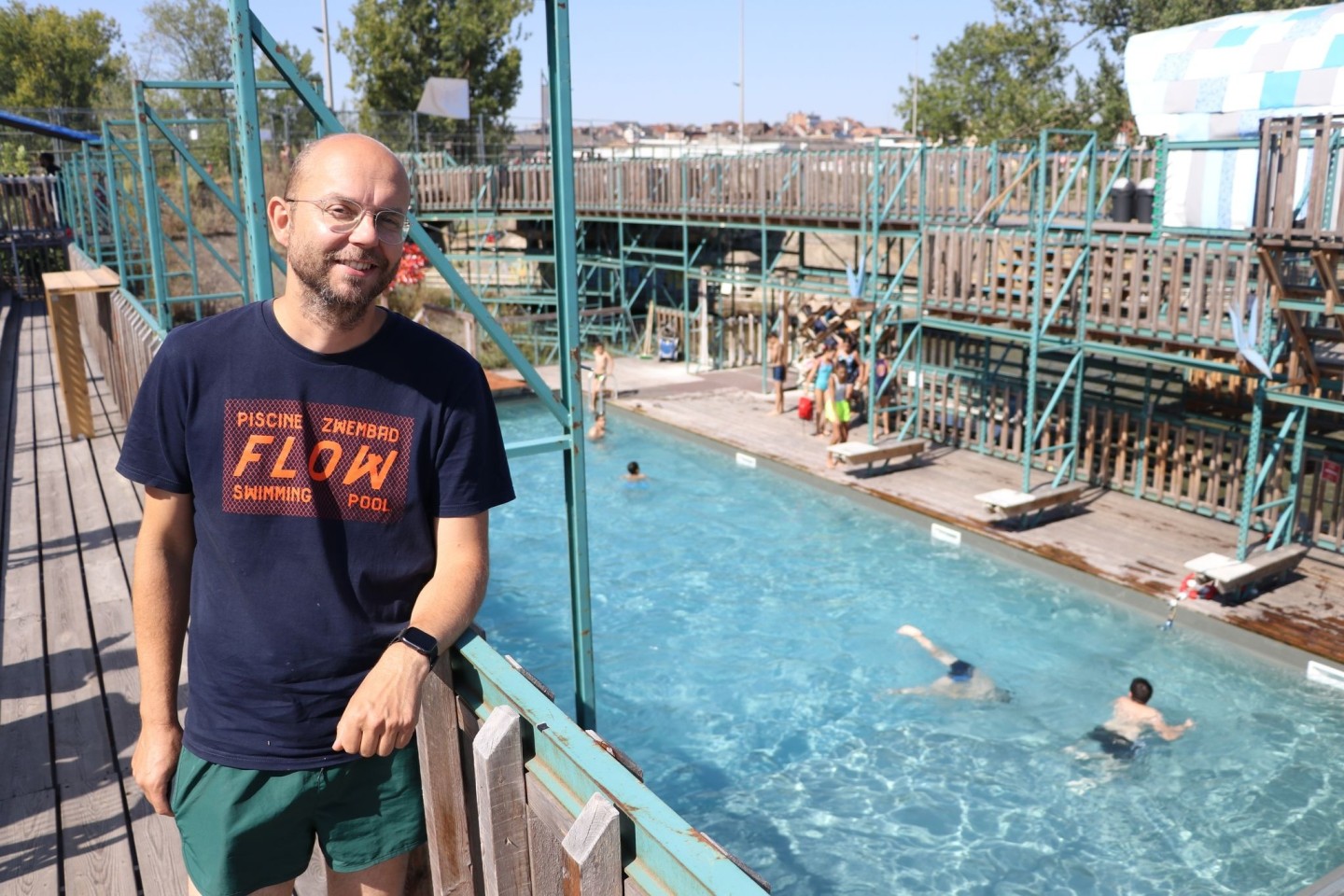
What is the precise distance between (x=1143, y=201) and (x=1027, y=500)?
18.7ft

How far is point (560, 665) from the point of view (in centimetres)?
1152

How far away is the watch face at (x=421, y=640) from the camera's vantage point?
208cm

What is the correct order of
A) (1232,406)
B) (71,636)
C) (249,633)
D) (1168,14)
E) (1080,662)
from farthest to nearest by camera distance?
(1168,14) → (1232,406) → (1080,662) → (71,636) → (249,633)

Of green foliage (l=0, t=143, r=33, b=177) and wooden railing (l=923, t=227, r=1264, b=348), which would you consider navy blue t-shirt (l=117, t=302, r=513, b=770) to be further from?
green foliage (l=0, t=143, r=33, b=177)

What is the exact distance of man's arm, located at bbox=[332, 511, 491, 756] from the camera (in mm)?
2049

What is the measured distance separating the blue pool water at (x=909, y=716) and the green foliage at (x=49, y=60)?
158ft

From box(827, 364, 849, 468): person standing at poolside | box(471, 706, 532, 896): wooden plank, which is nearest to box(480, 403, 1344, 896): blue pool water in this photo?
box(827, 364, 849, 468): person standing at poolside

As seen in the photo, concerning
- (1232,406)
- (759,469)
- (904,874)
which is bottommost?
(904,874)

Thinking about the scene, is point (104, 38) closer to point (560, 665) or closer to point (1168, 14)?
point (1168, 14)

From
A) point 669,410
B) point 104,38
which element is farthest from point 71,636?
point 104,38

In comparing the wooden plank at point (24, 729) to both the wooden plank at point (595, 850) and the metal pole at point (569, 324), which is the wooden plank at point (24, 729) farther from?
the wooden plank at point (595, 850)

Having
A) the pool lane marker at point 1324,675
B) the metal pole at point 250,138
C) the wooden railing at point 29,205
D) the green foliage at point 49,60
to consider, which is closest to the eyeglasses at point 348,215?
the metal pole at point 250,138

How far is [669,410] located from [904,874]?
12555mm

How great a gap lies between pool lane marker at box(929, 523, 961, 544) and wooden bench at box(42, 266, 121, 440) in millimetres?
9578
